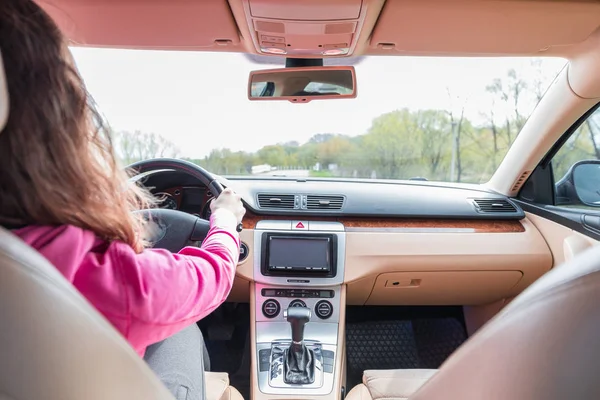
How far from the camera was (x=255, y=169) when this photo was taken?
3102 millimetres

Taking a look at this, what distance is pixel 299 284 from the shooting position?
2.70 meters

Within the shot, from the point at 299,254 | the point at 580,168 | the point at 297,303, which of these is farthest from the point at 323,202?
the point at 580,168

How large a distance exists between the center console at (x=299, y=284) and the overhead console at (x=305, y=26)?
1.01 meters

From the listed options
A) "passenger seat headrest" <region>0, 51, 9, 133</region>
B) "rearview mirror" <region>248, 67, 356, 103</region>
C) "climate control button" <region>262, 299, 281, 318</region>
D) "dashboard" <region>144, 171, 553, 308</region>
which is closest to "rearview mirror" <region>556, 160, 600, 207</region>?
"dashboard" <region>144, 171, 553, 308</region>

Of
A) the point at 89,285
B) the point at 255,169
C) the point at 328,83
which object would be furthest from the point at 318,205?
the point at 89,285

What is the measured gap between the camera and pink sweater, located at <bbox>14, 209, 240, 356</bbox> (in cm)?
87

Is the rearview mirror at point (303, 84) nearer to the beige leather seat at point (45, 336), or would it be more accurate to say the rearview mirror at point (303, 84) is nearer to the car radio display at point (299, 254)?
the car radio display at point (299, 254)

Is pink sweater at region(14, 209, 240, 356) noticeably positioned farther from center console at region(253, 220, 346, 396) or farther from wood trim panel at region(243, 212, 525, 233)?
wood trim panel at region(243, 212, 525, 233)

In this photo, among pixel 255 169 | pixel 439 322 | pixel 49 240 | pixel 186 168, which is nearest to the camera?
pixel 49 240

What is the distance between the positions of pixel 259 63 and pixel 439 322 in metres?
2.29

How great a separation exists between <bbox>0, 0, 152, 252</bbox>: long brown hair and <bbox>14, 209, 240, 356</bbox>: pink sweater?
4cm

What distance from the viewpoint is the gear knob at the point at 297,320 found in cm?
245

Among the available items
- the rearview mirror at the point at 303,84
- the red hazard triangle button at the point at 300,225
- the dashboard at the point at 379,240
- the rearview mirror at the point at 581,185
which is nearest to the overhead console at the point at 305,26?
the rearview mirror at the point at 303,84

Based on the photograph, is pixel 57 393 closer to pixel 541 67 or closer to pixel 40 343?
pixel 40 343
